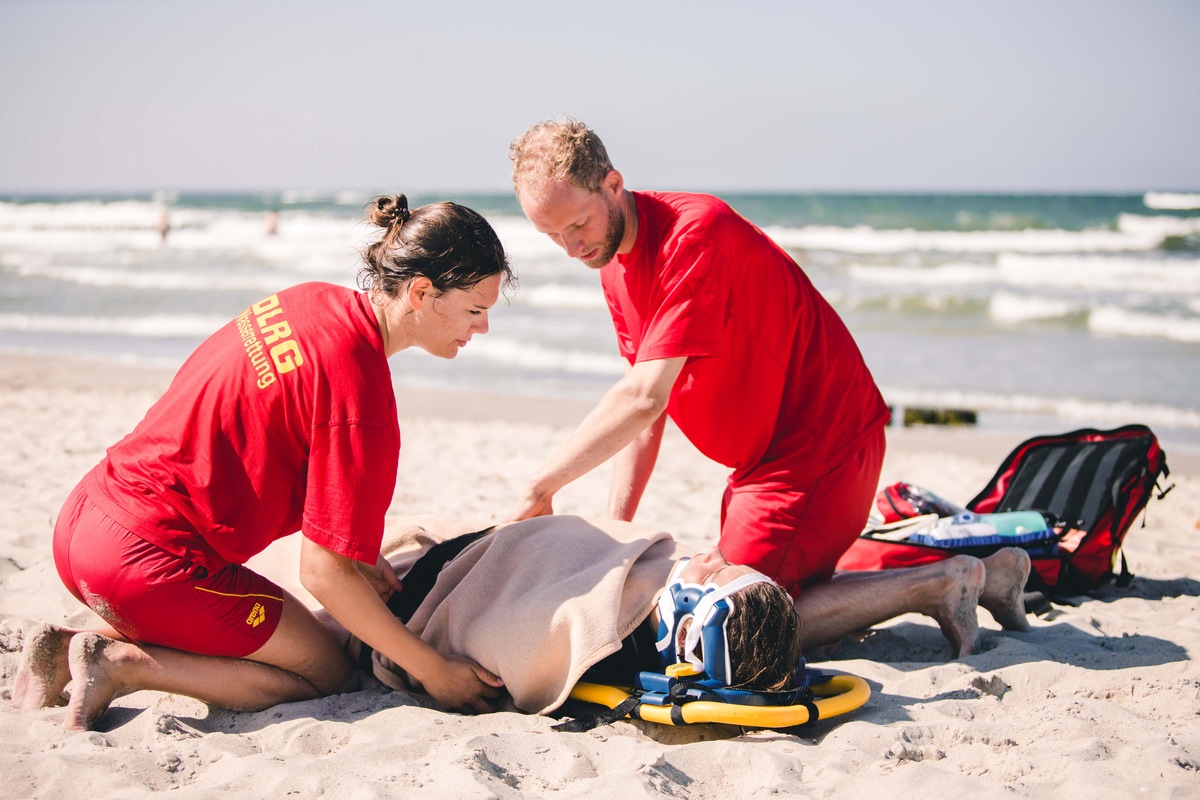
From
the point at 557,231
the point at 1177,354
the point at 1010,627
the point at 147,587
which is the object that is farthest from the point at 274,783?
the point at 1177,354

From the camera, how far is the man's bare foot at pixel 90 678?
8.68ft

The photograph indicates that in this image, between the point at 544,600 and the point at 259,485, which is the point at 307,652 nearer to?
the point at 259,485

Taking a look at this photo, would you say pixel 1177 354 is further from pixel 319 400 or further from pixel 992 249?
pixel 992 249

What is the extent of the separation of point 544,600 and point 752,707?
0.62 meters

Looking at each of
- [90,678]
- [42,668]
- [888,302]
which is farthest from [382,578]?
[888,302]

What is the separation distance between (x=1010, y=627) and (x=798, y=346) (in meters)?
1.37

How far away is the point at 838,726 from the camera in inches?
110

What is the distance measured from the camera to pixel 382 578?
3.08 meters

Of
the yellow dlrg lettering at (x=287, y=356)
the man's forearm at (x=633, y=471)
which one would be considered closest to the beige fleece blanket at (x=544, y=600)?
the man's forearm at (x=633, y=471)

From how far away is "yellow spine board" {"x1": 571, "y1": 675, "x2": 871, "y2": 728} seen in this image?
2.54m

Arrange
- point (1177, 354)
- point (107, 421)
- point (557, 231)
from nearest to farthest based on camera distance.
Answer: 1. point (557, 231)
2. point (107, 421)
3. point (1177, 354)

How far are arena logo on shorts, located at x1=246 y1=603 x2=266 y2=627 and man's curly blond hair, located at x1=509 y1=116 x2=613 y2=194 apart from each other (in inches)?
55.8

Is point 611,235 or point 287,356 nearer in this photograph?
point 287,356

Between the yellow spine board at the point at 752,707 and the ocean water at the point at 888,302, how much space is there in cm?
140
